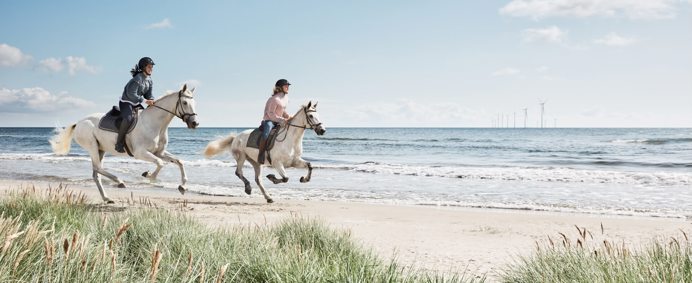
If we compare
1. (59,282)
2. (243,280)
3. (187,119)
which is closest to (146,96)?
(187,119)

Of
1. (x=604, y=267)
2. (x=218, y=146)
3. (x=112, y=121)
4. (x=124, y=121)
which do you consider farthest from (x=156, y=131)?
(x=604, y=267)

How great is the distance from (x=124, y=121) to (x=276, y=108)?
A: 303 cm

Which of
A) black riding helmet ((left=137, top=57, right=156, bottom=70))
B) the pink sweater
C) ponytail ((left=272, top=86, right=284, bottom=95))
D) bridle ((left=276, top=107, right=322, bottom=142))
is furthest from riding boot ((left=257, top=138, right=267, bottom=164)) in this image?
black riding helmet ((left=137, top=57, right=156, bottom=70))

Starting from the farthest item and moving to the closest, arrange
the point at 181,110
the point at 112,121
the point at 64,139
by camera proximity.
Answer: the point at 64,139 < the point at 112,121 < the point at 181,110

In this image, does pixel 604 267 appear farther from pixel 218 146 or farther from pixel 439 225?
pixel 218 146

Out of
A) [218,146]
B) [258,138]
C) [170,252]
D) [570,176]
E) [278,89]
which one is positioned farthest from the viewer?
[570,176]

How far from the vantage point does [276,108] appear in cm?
1215

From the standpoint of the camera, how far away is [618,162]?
33844mm

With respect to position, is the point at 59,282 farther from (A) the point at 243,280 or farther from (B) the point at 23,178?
(B) the point at 23,178

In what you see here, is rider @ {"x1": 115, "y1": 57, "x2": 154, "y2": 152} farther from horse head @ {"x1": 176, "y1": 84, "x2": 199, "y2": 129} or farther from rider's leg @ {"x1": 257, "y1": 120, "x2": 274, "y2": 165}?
rider's leg @ {"x1": 257, "y1": 120, "x2": 274, "y2": 165}

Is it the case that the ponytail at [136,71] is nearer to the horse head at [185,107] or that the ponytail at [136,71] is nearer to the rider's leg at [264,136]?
the horse head at [185,107]

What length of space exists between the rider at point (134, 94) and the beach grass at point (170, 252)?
3028 millimetres

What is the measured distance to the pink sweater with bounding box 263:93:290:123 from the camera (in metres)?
12.0

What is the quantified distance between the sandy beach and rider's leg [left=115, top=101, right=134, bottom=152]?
1.20 m
